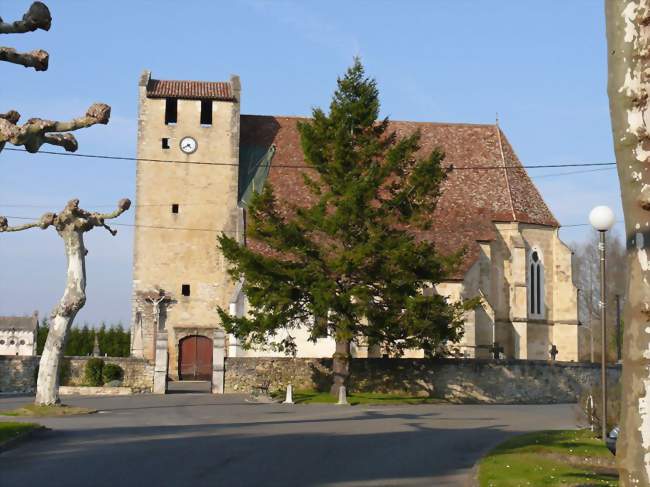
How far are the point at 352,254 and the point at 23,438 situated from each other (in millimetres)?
15768

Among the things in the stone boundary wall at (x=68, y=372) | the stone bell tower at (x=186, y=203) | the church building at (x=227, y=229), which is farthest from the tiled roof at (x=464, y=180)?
the stone boundary wall at (x=68, y=372)

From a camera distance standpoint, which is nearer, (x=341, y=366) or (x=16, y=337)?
(x=341, y=366)

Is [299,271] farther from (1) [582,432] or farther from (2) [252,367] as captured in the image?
(1) [582,432]

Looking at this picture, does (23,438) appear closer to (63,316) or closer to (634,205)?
(63,316)

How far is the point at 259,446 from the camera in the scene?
16016mm

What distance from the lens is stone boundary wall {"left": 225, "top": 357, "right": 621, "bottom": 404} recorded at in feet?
113

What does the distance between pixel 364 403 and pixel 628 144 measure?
992 inches

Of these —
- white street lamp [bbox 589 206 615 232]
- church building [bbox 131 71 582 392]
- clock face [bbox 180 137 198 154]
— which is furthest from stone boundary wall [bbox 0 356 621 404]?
white street lamp [bbox 589 206 615 232]

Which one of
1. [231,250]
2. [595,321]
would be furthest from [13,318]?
[231,250]

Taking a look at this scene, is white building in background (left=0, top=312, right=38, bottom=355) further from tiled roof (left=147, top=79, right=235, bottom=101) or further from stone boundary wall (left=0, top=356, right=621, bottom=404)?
stone boundary wall (left=0, top=356, right=621, bottom=404)

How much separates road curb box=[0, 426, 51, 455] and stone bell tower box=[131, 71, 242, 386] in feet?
85.3

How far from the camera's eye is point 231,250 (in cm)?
3173

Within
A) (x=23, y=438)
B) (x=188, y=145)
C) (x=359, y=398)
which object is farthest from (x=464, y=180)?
(x=23, y=438)

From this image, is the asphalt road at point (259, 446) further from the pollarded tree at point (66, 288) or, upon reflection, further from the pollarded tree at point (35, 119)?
the pollarded tree at point (35, 119)
